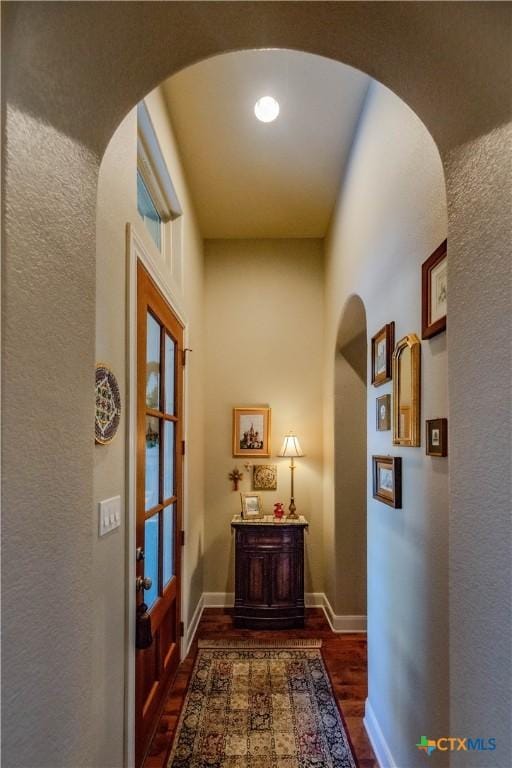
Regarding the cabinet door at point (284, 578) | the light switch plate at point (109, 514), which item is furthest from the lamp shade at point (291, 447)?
the light switch plate at point (109, 514)

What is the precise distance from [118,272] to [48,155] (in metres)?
0.78

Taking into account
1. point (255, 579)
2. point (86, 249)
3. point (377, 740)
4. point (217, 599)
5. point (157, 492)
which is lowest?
point (217, 599)

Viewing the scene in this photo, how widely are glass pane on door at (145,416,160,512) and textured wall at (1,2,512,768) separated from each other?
1093 mm

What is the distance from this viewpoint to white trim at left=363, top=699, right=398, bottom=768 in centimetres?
188

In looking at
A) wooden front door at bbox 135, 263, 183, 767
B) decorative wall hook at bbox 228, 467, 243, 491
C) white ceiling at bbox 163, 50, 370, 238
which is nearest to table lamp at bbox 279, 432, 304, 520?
decorative wall hook at bbox 228, 467, 243, 491

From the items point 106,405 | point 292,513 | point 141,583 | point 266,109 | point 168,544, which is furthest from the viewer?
point 292,513

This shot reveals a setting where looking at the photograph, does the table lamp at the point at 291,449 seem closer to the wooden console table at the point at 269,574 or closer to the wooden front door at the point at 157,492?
the wooden console table at the point at 269,574

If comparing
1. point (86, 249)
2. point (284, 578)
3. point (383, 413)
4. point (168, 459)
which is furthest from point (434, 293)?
point (284, 578)

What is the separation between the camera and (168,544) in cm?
261

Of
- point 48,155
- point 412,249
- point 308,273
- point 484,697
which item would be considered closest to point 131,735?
point 484,697

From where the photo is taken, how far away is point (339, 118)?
8.52 feet

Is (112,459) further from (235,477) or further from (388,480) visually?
(235,477)

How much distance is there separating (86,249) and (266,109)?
188 cm

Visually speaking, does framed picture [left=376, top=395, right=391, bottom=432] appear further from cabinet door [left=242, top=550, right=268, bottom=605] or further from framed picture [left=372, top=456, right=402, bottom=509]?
cabinet door [left=242, top=550, right=268, bottom=605]
